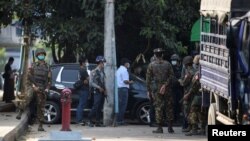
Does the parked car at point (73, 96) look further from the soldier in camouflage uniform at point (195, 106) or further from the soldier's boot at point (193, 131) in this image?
the soldier in camouflage uniform at point (195, 106)

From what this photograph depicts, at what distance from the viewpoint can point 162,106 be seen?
60.0 ft

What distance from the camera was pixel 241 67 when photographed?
11039mm

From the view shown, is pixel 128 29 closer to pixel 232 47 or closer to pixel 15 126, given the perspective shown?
pixel 15 126

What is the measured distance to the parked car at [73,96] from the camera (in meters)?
21.7

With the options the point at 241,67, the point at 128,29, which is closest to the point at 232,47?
the point at 241,67

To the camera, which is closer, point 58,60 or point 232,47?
point 232,47

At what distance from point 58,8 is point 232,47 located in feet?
46.9

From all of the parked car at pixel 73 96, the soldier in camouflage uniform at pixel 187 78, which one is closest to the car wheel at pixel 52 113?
the parked car at pixel 73 96

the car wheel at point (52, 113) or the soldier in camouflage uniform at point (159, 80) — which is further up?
the soldier in camouflage uniform at point (159, 80)

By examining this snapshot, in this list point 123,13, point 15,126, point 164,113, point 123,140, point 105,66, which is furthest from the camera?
point 123,13

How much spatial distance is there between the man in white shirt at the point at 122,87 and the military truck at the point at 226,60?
5973 millimetres

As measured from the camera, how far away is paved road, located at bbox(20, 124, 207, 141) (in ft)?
56.2

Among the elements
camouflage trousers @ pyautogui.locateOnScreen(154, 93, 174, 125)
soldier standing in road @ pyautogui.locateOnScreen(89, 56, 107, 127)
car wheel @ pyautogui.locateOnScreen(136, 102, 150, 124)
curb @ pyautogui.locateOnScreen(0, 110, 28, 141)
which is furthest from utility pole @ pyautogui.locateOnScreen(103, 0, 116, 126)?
camouflage trousers @ pyautogui.locateOnScreen(154, 93, 174, 125)

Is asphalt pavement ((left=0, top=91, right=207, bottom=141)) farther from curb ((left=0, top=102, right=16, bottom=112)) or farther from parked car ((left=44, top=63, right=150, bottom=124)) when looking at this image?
curb ((left=0, top=102, right=16, bottom=112))
